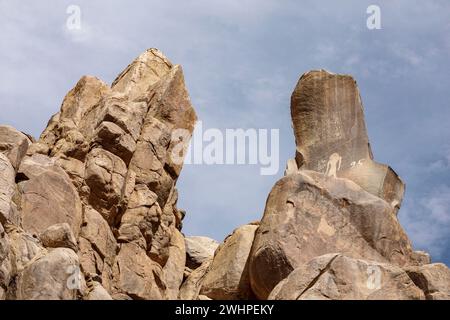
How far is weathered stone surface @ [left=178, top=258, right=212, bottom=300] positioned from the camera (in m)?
45.4

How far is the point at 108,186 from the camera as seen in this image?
4475cm

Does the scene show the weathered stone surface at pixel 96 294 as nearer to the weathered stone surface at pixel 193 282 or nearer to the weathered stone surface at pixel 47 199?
the weathered stone surface at pixel 47 199

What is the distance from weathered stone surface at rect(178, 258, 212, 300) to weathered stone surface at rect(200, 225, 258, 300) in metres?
1.69

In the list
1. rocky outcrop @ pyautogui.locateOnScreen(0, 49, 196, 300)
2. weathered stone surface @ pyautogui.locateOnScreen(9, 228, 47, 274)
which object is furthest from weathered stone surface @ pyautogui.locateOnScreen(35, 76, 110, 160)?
weathered stone surface @ pyautogui.locateOnScreen(9, 228, 47, 274)

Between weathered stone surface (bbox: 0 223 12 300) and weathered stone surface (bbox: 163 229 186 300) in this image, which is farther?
weathered stone surface (bbox: 163 229 186 300)

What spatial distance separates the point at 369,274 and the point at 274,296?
290cm

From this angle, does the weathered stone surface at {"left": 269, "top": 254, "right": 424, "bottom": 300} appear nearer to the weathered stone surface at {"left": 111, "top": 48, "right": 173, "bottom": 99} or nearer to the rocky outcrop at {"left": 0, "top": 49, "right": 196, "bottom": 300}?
the rocky outcrop at {"left": 0, "top": 49, "right": 196, "bottom": 300}

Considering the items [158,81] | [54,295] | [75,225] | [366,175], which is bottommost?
[54,295]

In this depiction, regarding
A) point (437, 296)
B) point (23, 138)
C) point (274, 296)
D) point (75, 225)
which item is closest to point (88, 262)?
point (75, 225)

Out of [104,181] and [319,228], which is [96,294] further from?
[104,181]

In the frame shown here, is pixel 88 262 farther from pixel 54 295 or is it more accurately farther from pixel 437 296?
pixel 437 296

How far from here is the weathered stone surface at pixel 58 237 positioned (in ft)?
118

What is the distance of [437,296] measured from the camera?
1359 inches

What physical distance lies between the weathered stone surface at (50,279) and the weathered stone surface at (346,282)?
6.13 m
